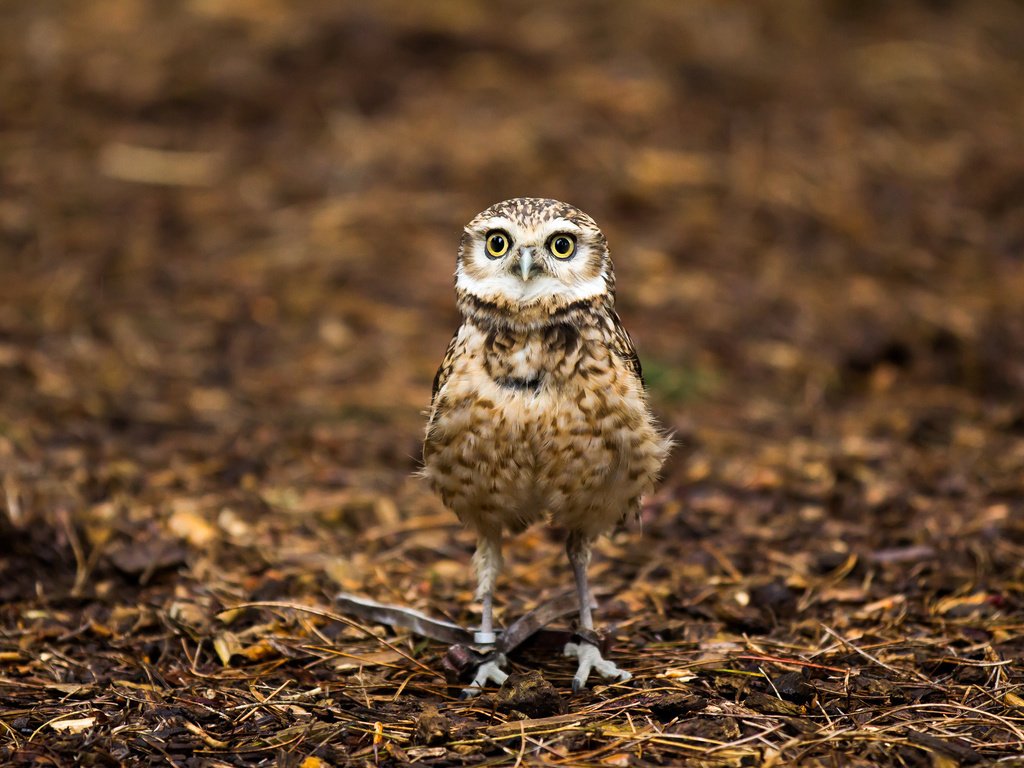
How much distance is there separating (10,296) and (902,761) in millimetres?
6208

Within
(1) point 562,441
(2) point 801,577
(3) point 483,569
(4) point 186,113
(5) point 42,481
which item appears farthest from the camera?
(4) point 186,113

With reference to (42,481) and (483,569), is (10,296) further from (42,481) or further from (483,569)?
(483,569)

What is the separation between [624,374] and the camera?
4207 mm

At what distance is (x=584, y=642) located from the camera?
4293mm

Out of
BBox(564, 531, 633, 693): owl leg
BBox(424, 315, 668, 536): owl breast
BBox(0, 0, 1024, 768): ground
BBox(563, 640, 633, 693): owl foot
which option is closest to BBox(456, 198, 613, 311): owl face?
BBox(424, 315, 668, 536): owl breast

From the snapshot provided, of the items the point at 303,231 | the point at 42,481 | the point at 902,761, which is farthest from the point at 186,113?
the point at 902,761

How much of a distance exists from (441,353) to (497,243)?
353 cm

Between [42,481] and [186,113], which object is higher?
[186,113]

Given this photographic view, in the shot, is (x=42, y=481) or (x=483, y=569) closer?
(x=483, y=569)

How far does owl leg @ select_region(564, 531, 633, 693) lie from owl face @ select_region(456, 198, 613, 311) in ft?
2.93

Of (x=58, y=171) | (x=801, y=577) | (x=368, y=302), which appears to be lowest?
(x=801, y=577)

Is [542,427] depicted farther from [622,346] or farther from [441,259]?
[441,259]

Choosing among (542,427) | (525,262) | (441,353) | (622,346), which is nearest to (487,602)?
(542,427)

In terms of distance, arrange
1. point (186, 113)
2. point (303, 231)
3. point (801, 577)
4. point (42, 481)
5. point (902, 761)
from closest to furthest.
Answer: point (902, 761), point (801, 577), point (42, 481), point (303, 231), point (186, 113)
